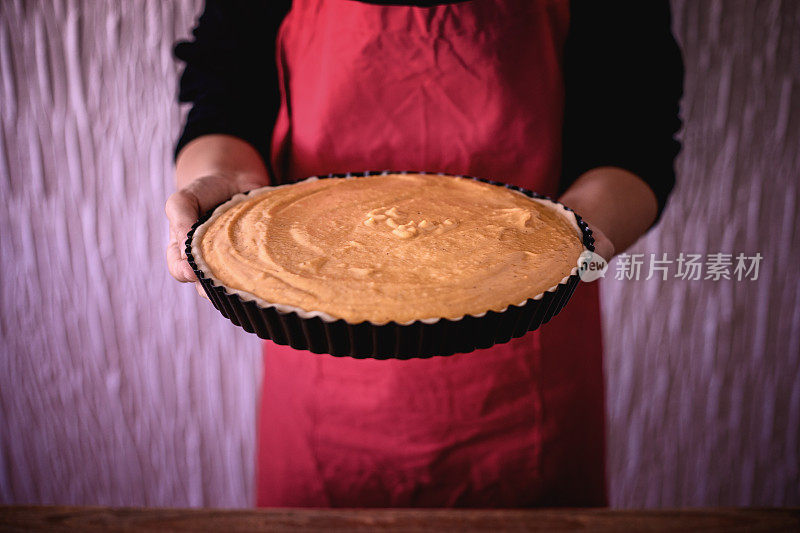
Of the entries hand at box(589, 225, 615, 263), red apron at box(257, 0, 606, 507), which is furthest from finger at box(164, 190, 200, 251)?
hand at box(589, 225, 615, 263)

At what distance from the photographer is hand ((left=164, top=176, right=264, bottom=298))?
84 centimetres

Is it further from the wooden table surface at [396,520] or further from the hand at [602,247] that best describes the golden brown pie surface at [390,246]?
the wooden table surface at [396,520]

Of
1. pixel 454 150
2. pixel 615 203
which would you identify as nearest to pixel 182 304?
pixel 454 150

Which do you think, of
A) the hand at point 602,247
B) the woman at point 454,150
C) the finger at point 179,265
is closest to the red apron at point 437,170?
the woman at point 454,150

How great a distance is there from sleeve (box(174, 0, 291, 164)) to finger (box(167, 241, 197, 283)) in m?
0.41

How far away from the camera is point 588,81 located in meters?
1.16

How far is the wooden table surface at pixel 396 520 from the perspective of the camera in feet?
3.05

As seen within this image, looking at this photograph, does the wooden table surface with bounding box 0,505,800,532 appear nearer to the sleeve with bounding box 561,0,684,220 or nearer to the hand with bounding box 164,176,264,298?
the hand with bounding box 164,176,264,298

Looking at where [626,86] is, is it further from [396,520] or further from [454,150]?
[396,520]

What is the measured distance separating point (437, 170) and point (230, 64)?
0.48 m

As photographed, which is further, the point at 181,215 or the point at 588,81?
the point at 588,81

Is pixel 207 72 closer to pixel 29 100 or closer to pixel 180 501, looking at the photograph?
pixel 29 100

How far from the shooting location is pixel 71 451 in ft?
6.62

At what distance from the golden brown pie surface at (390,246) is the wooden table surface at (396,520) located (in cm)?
42
